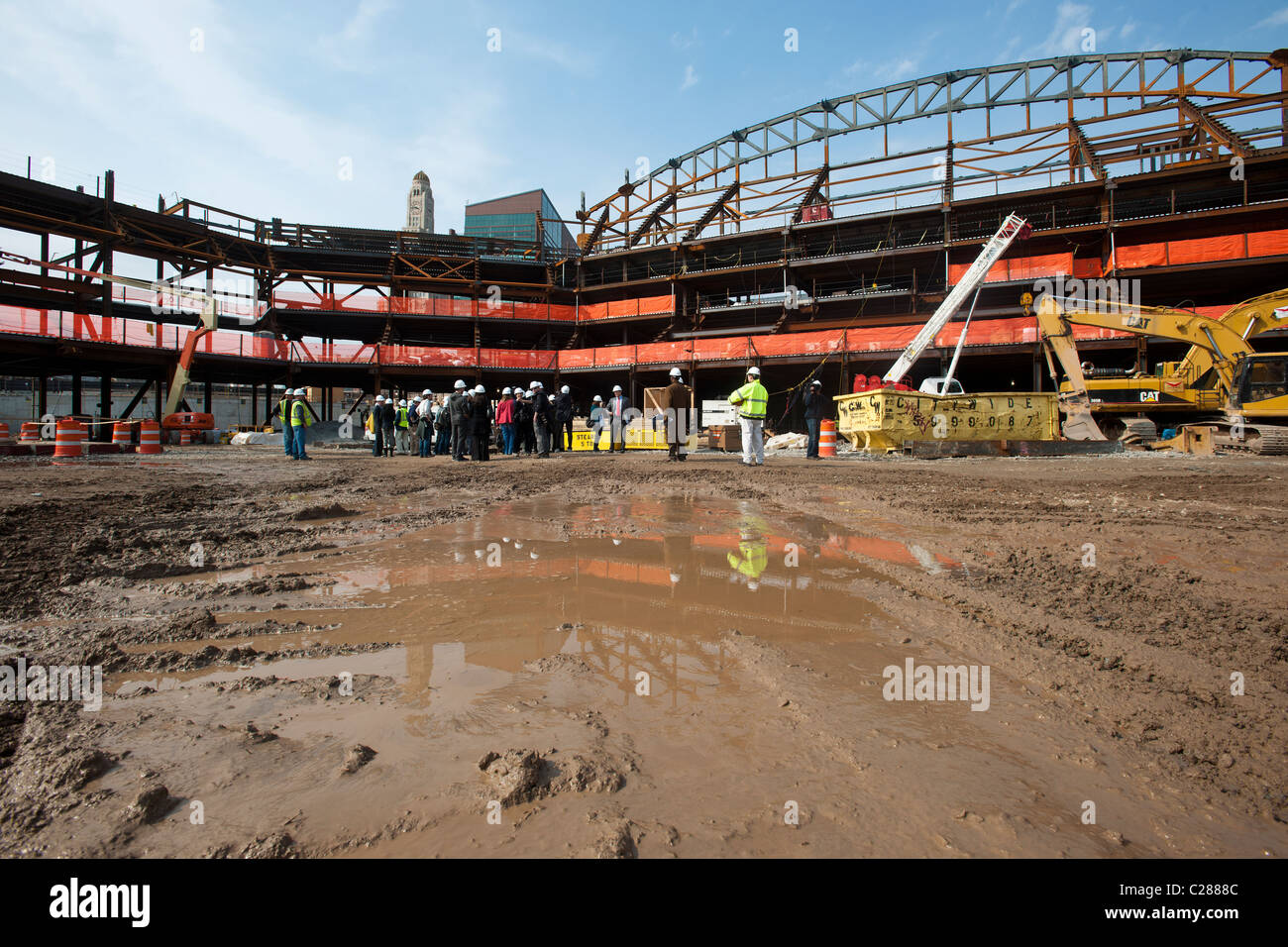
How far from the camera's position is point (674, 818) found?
1310mm

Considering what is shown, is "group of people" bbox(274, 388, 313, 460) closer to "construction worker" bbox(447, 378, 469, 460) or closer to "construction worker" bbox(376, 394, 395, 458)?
"construction worker" bbox(376, 394, 395, 458)

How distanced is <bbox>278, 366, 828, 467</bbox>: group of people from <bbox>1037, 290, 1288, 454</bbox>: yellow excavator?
6364 mm

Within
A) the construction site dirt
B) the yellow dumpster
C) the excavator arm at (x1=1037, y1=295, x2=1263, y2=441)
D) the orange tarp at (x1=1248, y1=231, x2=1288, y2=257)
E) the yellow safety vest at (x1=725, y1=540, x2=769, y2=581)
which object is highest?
the orange tarp at (x1=1248, y1=231, x2=1288, y2=257)

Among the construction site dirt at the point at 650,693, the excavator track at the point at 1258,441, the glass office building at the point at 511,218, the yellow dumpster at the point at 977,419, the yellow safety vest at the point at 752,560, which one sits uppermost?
the glass office building at the point at 511,218

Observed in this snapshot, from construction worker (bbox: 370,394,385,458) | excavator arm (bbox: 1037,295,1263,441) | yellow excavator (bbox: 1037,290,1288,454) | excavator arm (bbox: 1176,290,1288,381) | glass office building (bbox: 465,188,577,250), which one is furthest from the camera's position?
glass office building (bbox: 465,188,577,250)

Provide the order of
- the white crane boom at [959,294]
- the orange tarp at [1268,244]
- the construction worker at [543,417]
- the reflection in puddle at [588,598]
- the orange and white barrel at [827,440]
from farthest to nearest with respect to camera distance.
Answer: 1. the orange tarp at [1268,244]
2. the white crane boom at [959,294]
3. the orange and white barrel at [827,440]
4. the construction worker at [543,417]
5. the reflection in puddle at [588,598]

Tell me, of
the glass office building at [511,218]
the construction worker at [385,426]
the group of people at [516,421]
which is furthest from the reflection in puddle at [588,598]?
the glass office building at [511,218]

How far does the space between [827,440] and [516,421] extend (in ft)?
29.0

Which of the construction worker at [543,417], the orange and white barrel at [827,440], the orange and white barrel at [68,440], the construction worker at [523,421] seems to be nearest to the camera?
the orange and white barrel at [68,440]

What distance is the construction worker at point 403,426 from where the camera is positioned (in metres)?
19.6

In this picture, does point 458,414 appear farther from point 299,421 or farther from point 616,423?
point 616,423

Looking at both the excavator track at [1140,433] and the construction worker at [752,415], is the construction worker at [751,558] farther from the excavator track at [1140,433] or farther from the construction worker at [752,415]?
the excavator track at [1140,433]

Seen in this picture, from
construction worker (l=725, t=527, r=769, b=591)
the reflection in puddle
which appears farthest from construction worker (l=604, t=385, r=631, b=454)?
construction worker (l=725, t=527, r=769, b=591)

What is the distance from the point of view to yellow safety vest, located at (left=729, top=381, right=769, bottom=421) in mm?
11195
